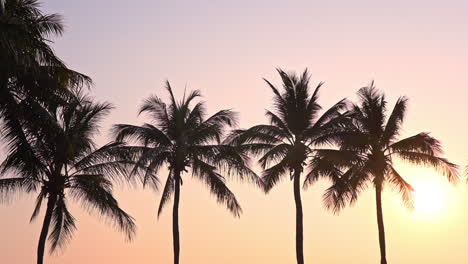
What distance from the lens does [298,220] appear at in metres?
48.2

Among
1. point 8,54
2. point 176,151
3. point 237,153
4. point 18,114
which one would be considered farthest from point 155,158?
point 8,54

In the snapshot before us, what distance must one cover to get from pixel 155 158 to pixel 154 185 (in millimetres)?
2004

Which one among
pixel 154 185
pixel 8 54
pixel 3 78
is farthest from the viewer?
pixel 154 185

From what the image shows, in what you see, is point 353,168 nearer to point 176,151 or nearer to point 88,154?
point 176,151

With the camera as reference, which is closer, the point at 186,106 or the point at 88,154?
the point at 88,154

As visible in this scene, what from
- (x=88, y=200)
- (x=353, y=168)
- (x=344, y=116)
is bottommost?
(x=88, y=200)

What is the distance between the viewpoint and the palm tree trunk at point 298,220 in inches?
1850

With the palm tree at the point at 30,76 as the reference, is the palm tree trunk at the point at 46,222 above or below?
below

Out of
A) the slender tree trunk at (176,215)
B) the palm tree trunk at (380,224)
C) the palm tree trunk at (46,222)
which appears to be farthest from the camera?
the slender tree trunk at (176,215)

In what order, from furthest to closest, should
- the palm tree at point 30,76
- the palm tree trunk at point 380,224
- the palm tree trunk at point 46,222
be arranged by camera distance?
the palm tree trunk at point 380,224 → the palm tree trunk at point 46,222 → the palm tree at point 30,76

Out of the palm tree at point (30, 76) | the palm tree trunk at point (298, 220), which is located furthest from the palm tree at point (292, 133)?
the palm tree at point (30, 76)

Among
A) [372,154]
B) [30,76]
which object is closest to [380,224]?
[372,154]

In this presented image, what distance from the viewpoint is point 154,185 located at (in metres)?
45.6

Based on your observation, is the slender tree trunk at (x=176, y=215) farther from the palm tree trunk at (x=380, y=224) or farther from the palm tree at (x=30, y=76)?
the palm tree at (x=30, y=76)
